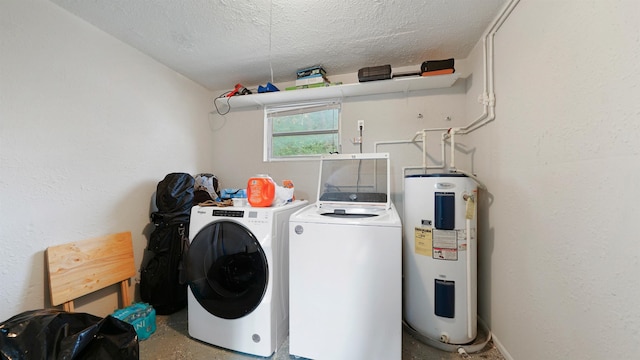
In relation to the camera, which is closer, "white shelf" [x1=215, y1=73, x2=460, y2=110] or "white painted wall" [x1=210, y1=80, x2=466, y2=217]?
"white shelf" [x1=215, y1=73, x2=460, y2=110]

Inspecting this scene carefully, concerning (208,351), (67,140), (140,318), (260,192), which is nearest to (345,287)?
(260,192)

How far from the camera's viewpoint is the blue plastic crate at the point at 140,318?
1.44 m

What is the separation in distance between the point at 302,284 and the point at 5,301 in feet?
5.11

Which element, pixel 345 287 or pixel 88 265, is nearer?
pixel 345 287

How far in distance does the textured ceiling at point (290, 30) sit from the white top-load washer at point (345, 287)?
4.35ft

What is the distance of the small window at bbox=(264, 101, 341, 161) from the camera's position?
7.59ft

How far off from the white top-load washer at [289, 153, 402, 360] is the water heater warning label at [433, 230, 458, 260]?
1.25ft

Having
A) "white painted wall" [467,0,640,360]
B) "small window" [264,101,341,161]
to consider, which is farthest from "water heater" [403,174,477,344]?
"small window" [264,101,341,161]

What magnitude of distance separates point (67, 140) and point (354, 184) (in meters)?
2.03

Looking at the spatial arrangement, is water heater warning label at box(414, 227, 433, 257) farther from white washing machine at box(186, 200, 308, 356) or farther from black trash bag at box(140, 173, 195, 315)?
black trash bag at box(140, 173, 195, 315)

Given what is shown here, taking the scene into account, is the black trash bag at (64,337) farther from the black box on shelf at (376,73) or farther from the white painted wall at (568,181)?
the black box on shelf at (376,73)

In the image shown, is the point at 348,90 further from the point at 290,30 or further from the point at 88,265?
the point at 88,265

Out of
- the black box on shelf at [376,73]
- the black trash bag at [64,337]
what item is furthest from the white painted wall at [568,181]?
the black trash bag at [64,337]

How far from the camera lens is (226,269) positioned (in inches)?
56.1
